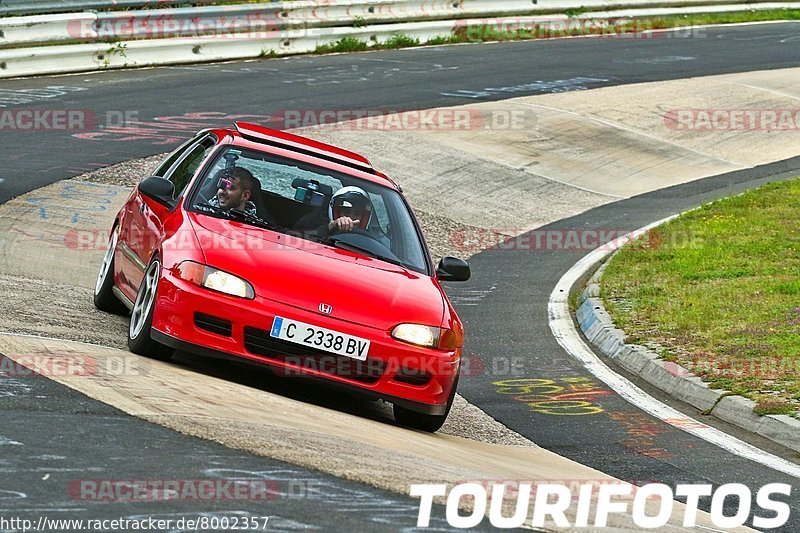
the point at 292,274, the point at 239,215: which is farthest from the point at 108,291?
the point at 292,274

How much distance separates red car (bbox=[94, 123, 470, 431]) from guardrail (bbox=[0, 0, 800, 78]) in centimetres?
1218

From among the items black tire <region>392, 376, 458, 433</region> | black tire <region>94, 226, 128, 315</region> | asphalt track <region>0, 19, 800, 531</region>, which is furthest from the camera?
black tire <region>94, 226, 128, 315</region>

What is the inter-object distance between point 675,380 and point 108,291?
427 cm

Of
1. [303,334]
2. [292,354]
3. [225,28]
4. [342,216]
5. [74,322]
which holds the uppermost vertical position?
[225,28]

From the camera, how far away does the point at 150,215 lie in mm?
9289

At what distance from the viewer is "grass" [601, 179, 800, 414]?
33.3ft

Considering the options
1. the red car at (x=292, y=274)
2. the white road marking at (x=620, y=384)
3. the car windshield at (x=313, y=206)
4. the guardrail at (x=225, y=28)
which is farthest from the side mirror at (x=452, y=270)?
the guardrail at (x=225, y=28)

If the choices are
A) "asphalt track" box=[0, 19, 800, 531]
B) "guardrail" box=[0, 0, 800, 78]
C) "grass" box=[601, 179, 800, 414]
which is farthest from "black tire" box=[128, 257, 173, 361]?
"guardrail" box=[0, 0, 800, 78]

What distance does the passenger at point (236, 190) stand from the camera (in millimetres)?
8984

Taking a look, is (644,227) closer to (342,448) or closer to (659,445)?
(659,445)

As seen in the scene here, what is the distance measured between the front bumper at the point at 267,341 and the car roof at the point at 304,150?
5.91ft

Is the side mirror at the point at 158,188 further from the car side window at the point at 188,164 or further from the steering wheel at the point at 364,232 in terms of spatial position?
the steering wheel at the point at 364,232

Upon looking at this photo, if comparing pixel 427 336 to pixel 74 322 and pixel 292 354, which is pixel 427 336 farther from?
pixel 74 322

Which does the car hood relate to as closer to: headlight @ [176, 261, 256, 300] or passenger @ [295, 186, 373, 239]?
headlight @ [176, 261, 256, 300]
